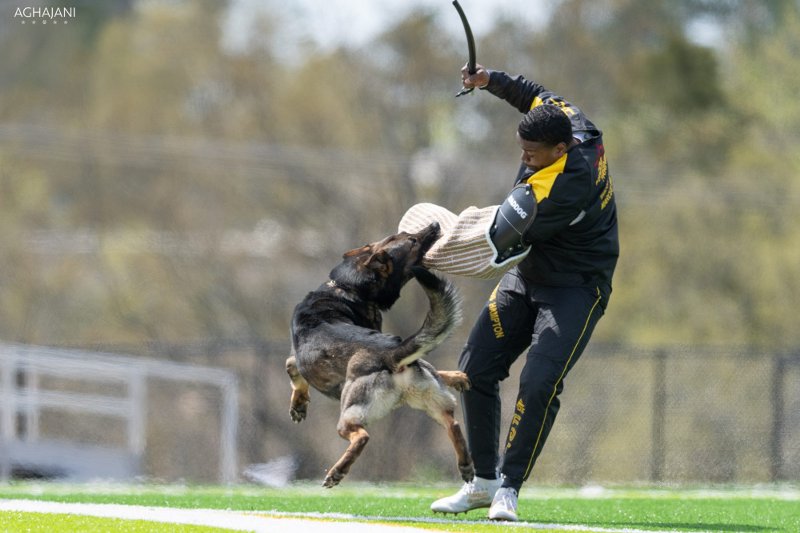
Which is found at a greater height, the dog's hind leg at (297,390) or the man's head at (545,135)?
the man's head at (545,135)

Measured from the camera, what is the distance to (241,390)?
1791 centimetres

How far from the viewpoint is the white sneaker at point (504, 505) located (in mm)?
5910

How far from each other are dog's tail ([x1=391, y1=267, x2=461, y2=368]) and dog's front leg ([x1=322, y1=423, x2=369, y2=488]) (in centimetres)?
37

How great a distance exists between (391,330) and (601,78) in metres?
8.28

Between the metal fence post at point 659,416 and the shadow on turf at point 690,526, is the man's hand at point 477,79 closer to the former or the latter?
the shadow on turf at point 690,526

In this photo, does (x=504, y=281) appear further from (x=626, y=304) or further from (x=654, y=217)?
(x=654, y=217)

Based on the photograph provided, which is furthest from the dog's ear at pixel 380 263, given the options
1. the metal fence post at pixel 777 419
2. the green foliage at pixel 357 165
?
the green foliage at pixel 357 165

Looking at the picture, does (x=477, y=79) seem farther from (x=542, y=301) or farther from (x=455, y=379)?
(x=455, y=379)

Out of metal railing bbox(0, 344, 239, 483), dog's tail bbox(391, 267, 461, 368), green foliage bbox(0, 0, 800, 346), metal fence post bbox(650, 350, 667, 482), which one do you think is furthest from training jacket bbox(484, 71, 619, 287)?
green foliage bbox(0, 0, 800, 346)

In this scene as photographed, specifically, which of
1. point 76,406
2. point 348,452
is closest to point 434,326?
point 348,452

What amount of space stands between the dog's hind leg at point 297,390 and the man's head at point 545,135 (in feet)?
5.48

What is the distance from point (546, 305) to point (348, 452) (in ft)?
4.06

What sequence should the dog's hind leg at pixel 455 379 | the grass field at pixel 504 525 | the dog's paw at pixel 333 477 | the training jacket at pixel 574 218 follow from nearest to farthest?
1. the grass field at pixel 504 525
2. the dog's paw at pixel 333 477
3. the training jacket at pixel 574 218
4. the dog's hind leg at pixel 455 379

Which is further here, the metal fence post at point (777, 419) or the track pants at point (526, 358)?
the metal fence post at point (777, 419)
